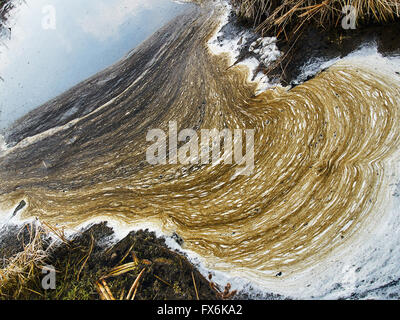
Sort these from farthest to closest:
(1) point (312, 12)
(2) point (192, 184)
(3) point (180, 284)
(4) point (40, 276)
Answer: (1) point (312, 12), (2) point (192, 184), (4) point (40, 276), (3) point (180, 284)

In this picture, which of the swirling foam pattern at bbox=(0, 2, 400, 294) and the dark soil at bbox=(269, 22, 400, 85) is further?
the dark soil at bbox=(269, 22, 400, 85)

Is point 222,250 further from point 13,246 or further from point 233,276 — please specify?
point 13,246

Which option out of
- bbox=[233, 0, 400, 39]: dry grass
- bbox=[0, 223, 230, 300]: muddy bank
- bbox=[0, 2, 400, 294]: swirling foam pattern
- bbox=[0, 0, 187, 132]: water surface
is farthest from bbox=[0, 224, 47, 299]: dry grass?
bbox=[233, 0, 400, 39]: dry grass

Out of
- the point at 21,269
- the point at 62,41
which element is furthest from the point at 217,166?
the point at 62,41

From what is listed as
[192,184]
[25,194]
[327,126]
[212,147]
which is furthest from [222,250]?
[25,194]

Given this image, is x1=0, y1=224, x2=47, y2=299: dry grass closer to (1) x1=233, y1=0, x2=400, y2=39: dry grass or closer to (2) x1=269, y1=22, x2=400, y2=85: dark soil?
(2) x1=269, y1=22, x2=400, y2=85: dark soil

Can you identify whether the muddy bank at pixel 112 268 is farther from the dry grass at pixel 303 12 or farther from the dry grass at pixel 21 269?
the dry grass at pixel 303 12
